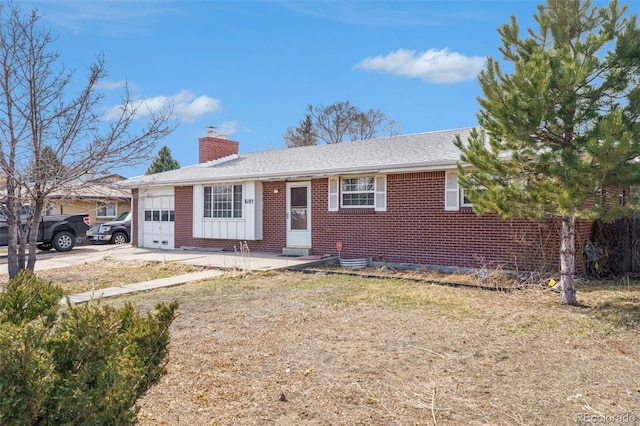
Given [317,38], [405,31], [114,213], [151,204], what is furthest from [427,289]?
[114,213]

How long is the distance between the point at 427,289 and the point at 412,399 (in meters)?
5.12

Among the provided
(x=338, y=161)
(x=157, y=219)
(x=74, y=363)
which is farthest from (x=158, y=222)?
(x=74, y=363)

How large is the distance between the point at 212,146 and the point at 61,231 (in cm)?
665

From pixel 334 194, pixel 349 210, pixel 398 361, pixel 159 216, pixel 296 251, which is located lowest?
pixel 398 361

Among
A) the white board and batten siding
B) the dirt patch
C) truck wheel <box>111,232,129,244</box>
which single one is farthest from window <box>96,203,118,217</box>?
the dirt patch

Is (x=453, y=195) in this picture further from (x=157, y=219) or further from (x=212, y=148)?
(x=212, y=148)

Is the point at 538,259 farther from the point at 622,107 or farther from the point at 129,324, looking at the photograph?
the point at 129,324

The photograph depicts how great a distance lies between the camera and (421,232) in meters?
11.5

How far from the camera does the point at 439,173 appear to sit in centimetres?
1116

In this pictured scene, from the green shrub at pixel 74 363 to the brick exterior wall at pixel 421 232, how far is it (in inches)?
334

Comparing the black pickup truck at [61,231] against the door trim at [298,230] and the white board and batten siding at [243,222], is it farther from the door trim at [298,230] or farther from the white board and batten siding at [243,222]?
the door trim at [298,230]

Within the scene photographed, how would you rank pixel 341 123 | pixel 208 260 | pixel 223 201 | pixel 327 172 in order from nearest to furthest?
pixel 327 172
pixel 208 260
pixel 223 201
pixel 341 123

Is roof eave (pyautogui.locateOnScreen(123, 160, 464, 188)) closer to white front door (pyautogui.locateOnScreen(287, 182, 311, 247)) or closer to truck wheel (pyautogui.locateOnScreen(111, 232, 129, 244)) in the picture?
white front door (pyautogui.locateOnScreen(287, 182, 311, 247))

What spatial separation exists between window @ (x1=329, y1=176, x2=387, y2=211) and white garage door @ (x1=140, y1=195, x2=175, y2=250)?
7086mm
